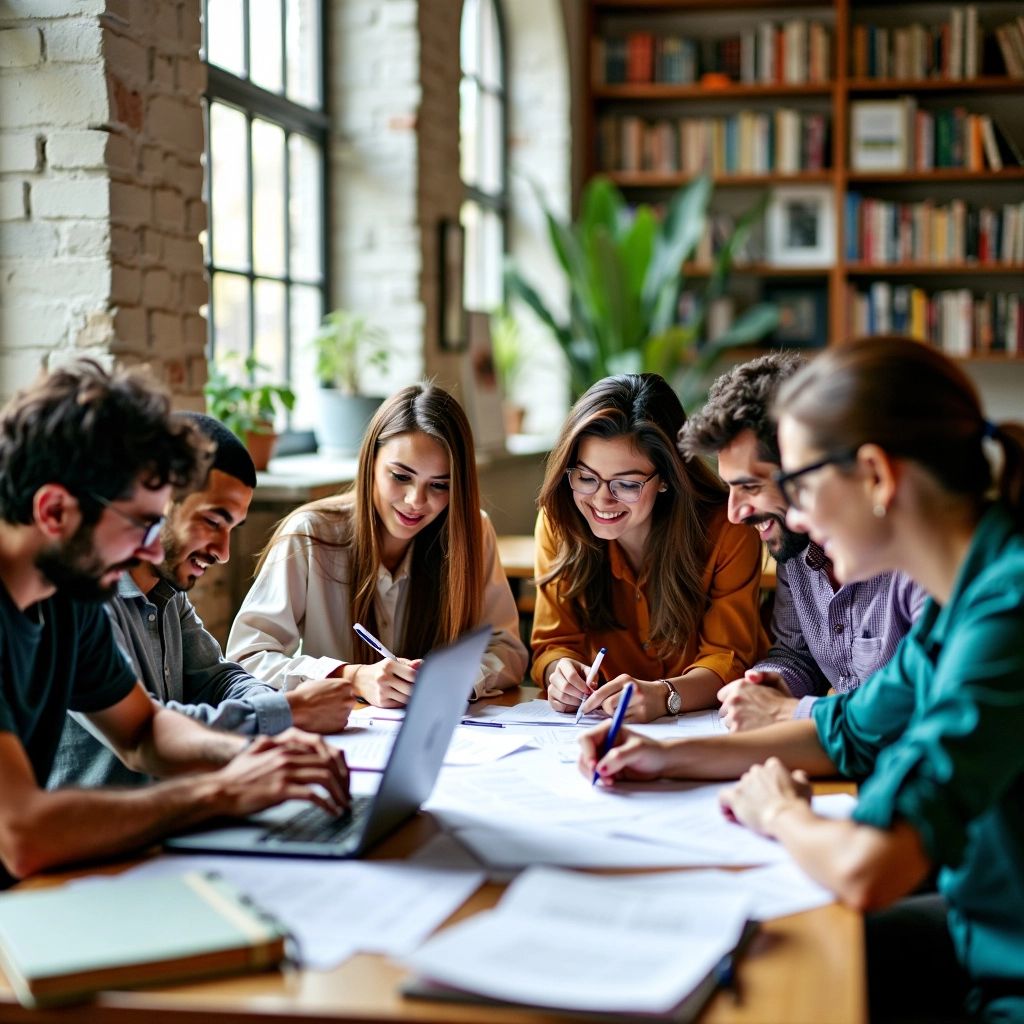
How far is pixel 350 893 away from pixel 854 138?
5262 millimetres

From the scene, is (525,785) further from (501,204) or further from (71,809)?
(501,204)

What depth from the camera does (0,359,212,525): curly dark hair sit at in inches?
55.4

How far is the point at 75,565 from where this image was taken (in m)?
1.42

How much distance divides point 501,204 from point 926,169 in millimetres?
1900

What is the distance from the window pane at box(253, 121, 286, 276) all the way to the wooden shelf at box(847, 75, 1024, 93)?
2934 mm

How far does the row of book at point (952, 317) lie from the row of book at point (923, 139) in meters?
0.56

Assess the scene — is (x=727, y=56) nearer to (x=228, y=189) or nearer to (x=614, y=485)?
(x=228, y=189)

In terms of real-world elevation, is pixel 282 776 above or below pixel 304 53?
below

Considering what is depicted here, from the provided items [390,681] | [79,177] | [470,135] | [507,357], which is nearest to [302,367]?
[507,357]

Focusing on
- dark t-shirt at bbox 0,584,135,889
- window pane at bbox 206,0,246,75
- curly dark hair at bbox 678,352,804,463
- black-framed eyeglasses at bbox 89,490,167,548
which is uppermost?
window pane at bbox 206,0,246,75

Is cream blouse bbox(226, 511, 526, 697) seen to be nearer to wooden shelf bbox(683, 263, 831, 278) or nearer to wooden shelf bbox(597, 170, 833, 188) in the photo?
wooden shelf bbox(683, 263, 831, 278)

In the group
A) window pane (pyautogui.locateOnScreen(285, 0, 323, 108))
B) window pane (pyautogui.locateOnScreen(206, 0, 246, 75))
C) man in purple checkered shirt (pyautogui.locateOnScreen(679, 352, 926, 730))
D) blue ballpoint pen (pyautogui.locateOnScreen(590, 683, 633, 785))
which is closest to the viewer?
blue ballpoint pen (pyautogui.locateOnScreen(590, 683, 633, 785))

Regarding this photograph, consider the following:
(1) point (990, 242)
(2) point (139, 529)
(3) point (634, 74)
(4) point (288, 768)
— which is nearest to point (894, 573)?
(4) point (288, 768)

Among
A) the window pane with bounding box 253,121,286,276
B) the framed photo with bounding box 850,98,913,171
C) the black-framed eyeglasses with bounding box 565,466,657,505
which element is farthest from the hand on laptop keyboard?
the framed photo with bounding box 850,98,913,171
